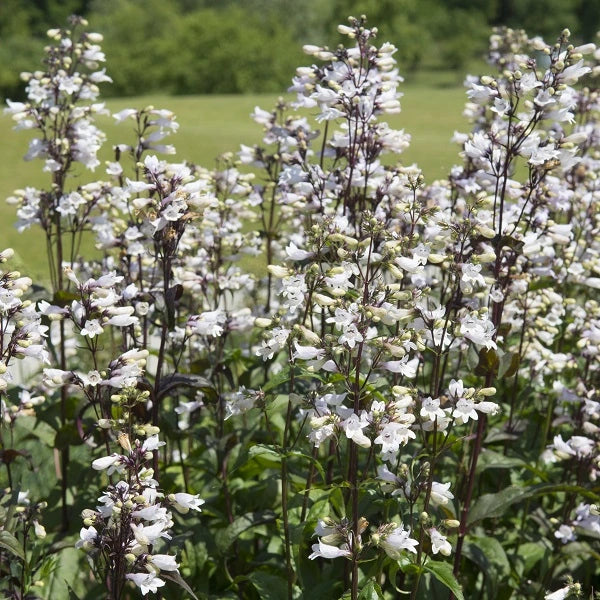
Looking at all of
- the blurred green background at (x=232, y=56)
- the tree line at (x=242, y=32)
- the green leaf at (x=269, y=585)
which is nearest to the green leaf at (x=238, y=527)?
the green leaf at (x=269, y=585)

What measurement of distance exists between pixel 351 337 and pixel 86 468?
2.67m

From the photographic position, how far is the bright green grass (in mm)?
19375

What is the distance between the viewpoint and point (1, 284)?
384 centimetres

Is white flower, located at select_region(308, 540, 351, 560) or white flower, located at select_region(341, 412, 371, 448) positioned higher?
white flower, located at select_region(341, 412, 371, 448)

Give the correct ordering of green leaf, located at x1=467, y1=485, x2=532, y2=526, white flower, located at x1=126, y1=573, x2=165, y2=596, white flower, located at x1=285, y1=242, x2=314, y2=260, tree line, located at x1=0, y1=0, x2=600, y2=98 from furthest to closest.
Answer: tree line, located at x1=0, y1=0, x2=600, y2=98
green leaf, located at x1=467, y1=485, x2=532, y2=526
white flower, located at x1=285, y1=242, x2=314, y2=260
white flower, located at x1=126, y1=573, x2=165, y2=596

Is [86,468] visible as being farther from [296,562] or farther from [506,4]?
[506,4]

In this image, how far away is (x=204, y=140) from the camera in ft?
89.4

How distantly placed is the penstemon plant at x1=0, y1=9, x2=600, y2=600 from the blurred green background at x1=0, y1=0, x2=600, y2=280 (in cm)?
402

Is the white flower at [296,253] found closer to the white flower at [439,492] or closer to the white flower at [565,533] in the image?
the white flower at [439,492]

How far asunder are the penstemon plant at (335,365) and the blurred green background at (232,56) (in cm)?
402

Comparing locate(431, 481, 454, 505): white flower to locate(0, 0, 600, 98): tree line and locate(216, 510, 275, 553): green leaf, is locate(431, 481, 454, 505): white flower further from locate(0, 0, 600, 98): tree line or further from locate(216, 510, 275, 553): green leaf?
locate(0, 0, 600, 98): tree line

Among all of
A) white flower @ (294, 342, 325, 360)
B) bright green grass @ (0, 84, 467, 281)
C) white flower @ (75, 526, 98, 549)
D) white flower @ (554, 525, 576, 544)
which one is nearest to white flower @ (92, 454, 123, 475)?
white flower @ (75, 526, 98, 549)

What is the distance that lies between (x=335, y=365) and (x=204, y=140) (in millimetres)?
24378

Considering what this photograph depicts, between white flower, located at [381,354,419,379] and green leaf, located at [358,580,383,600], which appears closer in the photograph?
green leaf, located at [358,580,383,600]
